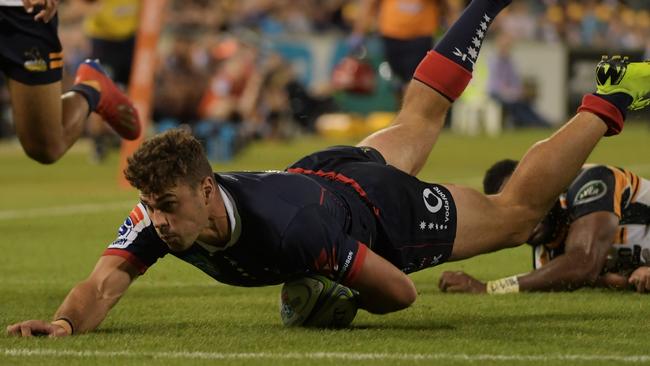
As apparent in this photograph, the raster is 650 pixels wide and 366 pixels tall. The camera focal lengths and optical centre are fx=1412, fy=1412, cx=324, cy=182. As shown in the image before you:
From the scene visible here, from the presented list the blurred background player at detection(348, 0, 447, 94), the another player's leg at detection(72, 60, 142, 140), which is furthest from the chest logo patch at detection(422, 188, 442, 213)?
the blurred background player at detection(348, 0, 447, 94)

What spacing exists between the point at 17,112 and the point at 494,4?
2.78 meters

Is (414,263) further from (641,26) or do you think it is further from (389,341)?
(641,26)

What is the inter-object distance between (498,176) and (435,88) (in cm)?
59

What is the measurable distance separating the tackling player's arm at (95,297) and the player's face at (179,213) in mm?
518

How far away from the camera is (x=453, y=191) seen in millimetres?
6469

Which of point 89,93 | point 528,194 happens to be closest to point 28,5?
point 89,93

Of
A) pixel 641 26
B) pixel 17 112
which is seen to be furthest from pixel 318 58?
pixel 17 112

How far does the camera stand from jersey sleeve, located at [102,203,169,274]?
19.4 ft

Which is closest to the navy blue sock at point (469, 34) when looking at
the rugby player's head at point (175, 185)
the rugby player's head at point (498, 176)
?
the rugby player's head at point (498, 176)

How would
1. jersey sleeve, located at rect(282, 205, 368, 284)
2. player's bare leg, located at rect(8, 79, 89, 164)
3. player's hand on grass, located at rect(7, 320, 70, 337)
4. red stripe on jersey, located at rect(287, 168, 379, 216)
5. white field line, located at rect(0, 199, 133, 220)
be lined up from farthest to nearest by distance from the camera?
white field line, located at rect(0, 199, 133, 220) → player's bare leg, located at rect(8, 79, 89, 164) → red stripe on jersey, located at rect(287, 168, 379, 216) → player's hand on grass, located at rect(7, 320, 70, 337) → jersey sleeve, located at rect(282, 205, 368, 284)

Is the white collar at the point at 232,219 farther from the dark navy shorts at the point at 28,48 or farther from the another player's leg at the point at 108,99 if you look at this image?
the another player's leg at the point at 108,99

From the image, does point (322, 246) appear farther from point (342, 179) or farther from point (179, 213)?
point (342, 179)

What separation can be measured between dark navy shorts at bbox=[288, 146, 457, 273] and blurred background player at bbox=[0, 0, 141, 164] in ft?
7.18

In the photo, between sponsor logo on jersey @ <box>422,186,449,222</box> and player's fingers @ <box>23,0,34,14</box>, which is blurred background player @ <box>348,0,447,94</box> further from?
sponsor logo on jersey @ <box>422,186,449,222</box>
